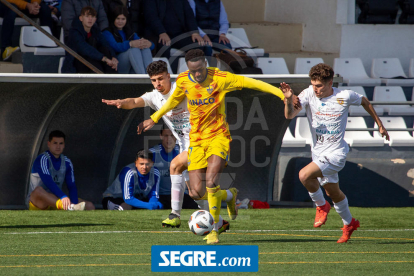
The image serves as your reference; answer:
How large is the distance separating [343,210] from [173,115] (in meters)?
2.16

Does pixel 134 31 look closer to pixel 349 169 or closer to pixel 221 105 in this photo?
pixel 349 169

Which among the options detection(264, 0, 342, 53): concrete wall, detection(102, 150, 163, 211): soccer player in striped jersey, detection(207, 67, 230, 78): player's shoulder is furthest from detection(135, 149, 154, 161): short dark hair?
detection(264, 0, 342, 53): concrete wall

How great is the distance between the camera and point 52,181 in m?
9.14

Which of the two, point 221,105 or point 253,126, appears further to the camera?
point 253,126

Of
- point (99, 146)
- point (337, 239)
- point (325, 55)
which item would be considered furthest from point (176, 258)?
point (325, 55)

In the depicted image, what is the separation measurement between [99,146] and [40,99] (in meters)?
1.22

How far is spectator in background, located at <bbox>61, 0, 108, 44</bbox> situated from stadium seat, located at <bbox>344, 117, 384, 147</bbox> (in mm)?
4617

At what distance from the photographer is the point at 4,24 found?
1090cm

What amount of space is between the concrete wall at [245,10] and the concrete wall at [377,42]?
2355 mm

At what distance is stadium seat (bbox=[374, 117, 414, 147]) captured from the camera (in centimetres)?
1145

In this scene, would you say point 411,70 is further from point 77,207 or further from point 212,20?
point 77,207

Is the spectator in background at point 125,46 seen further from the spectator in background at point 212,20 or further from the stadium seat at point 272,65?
the stadium seat at point 272,65

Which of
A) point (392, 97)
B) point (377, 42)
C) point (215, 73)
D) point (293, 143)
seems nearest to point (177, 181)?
point (215, 73)

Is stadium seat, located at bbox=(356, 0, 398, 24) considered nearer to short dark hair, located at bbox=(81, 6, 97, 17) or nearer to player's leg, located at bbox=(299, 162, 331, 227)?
short dark hair, located at bbox=(81, 6, 97, 17)
